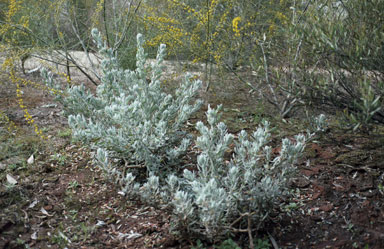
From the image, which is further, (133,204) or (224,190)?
(133,204)

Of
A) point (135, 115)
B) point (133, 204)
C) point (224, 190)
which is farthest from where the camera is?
point (133, 204)

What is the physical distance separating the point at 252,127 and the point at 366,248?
176cm

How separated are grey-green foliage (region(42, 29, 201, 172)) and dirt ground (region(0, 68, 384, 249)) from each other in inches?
13.9

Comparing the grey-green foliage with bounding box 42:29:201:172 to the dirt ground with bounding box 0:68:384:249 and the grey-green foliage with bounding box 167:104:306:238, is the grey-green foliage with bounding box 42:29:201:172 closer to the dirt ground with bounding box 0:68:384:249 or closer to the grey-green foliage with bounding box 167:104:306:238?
the dirt ground with bounding box 0:68:384:249

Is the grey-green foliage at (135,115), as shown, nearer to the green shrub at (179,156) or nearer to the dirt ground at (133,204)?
the green shrub at (179,156)

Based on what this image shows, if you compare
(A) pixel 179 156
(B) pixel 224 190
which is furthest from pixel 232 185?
(A) pixel 179 156

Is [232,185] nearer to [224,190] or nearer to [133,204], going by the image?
[224,190]

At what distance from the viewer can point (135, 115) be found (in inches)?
90.8

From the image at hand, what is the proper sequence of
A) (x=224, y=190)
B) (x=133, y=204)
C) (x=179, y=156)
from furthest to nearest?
1. (x=179, y=156)
2. (x=133, y=204)
3. (x=224, y=190)

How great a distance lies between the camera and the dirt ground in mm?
2012

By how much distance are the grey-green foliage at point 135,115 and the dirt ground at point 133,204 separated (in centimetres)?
35

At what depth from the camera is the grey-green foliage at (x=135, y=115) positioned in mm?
2234

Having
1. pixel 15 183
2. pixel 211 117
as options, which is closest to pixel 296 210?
pixel 211 117

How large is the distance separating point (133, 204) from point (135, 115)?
60cm
